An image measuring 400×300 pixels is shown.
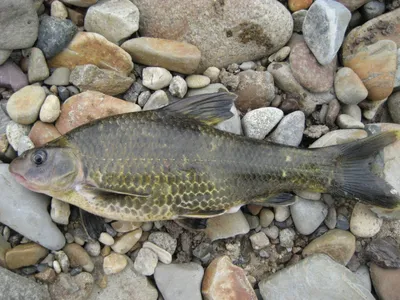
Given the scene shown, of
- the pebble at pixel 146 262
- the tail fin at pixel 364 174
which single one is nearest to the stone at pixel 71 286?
the pebble at pixel 146 262

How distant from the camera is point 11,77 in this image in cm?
456

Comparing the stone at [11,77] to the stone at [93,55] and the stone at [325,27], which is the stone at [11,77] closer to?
the stone at [93,55]

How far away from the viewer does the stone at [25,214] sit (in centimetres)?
432

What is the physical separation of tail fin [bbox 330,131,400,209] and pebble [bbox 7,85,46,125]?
296 cm

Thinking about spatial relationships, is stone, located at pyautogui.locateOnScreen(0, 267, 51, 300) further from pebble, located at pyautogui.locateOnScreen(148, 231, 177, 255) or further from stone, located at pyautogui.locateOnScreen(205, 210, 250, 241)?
stone, located at pyautogui.locateOnScreen(205, 210, 250, 241)

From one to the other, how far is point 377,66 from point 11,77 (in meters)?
3.80

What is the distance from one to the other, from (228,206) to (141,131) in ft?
3.64

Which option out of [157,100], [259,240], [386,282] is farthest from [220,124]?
[386,282]

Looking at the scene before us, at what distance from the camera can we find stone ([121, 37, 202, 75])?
15.4ft

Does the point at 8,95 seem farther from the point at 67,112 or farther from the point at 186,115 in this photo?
the point at 186,115

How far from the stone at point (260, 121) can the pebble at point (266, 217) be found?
0.77 metres

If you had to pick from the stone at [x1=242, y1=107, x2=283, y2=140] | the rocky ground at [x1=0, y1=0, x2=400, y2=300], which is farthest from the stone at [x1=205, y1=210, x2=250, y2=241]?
the stone at [x1=242, y1=107, x2=283, y2=140]

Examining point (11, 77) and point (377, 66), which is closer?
point (11, 77)

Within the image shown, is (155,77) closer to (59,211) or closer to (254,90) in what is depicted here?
(254,90)
